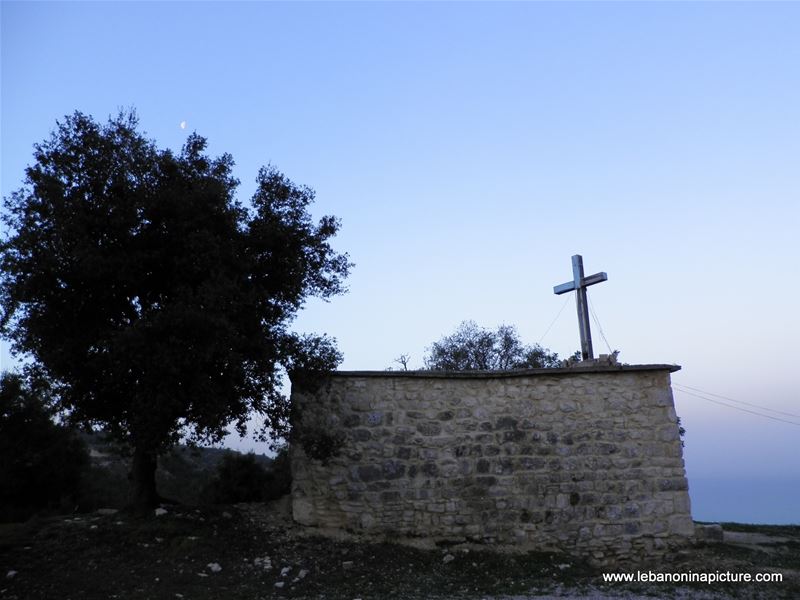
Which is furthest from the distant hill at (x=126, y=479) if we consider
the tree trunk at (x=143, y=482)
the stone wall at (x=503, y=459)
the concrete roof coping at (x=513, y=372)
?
the concrete roof coping at (x=513, y=372)

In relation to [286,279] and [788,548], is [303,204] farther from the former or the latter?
[788,548]

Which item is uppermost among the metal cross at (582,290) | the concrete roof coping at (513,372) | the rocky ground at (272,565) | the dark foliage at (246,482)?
the metal cross at (582,290)

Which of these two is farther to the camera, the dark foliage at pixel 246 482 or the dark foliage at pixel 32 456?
the dark foliage at pixel 246 482

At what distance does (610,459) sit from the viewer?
11.2 meters

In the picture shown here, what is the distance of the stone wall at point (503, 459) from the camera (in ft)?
35.5

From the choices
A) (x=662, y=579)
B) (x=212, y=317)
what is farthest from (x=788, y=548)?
(x=212, y=317)

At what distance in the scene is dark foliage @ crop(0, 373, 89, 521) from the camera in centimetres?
1306

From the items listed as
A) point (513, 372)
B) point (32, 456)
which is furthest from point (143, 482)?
point (513, 372)

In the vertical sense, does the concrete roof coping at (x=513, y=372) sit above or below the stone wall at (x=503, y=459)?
above

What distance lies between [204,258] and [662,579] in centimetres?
831

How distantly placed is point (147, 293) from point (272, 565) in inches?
182

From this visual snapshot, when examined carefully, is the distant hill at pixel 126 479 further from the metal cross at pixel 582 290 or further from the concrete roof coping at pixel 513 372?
the metal cross at pixel 582 290

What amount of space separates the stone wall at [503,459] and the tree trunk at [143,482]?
238cm

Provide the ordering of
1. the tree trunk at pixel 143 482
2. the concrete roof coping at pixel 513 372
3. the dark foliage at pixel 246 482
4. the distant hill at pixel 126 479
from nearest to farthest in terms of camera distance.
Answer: the tree trunk at pixel 143 482 → the concrete roof coping at pixel 513 372 → the dark foliage at pixel 246 482 → the distant hill at pixel 126 479
